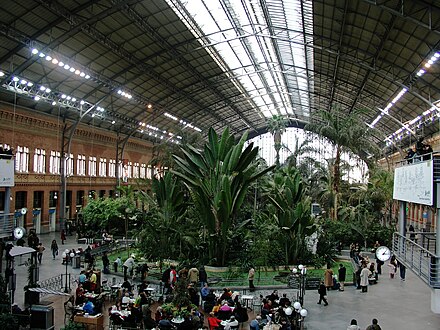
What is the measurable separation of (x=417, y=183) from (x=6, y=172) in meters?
14.5

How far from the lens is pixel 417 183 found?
503 inches

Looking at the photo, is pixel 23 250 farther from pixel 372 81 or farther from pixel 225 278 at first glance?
pixel 372 81

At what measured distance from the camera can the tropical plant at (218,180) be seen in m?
22.8

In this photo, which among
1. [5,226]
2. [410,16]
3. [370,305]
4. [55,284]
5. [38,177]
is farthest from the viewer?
[38,177]

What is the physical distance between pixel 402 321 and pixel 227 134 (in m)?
12.1

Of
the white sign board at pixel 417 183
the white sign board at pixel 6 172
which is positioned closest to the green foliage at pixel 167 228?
the white sign board at pixel 6 172

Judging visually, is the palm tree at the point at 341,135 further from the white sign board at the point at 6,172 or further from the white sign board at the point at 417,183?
the white sign board at the point at 6,172

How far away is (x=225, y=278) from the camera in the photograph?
2133cm

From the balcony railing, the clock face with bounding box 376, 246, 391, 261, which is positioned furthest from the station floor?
the balcony railing

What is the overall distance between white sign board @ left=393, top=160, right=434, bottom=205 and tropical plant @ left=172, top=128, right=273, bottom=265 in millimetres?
8776

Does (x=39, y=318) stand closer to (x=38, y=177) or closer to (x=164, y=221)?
(x=164, y=221)

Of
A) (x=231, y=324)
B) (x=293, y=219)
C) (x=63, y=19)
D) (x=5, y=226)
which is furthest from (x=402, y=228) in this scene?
(x=63, y=19)

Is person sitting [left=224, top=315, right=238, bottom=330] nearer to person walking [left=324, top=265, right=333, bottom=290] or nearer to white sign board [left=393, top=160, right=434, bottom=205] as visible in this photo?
white sign board [left=393, top=160, right=434, bottom=205]

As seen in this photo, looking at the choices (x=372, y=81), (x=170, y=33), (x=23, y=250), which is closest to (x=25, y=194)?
(x=170, y=33)
